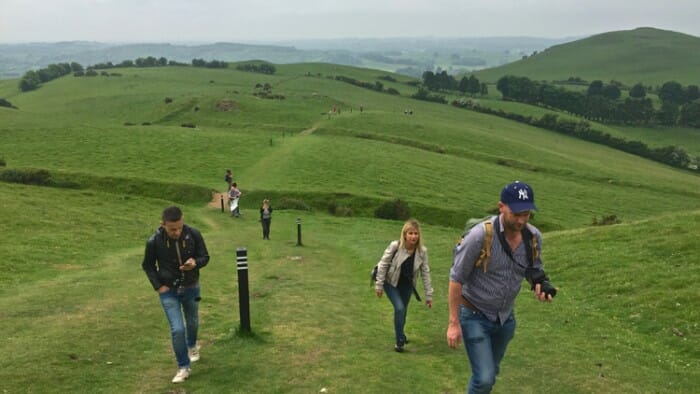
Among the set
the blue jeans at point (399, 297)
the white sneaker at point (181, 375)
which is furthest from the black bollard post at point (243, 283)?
the blue jeans at point (399, 297)

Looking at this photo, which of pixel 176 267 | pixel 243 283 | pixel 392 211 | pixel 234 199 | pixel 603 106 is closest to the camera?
pixel 176 267

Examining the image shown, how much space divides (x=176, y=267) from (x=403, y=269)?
4.65 m

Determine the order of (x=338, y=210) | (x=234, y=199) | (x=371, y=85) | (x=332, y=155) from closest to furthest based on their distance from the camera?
(x=234, y=199), (x=338, y=210), (x=332, y=155), (x=371, y=85)

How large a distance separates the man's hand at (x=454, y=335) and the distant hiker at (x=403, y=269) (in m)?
3.56

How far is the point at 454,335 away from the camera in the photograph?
6875 millimetres

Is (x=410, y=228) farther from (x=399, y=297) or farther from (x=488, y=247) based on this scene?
(x=488, y=247)

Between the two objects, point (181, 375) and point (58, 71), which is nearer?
point (181, 375)

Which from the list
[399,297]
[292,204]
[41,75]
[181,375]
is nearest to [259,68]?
[41,75]

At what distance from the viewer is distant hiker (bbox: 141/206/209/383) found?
9.03 m

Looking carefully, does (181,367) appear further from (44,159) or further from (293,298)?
(44,159)

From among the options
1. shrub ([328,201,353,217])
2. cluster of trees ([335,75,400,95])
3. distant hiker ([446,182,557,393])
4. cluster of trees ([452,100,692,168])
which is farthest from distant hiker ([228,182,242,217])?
cluster of trees ([335,75,400,95])

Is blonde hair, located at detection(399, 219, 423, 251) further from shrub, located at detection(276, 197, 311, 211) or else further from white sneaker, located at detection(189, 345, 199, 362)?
shrub, located at detection(276, 197, 311, 211)

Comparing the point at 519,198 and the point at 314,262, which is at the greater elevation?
the point at 519,198

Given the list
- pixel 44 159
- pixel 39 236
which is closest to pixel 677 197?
pixel 39 236
